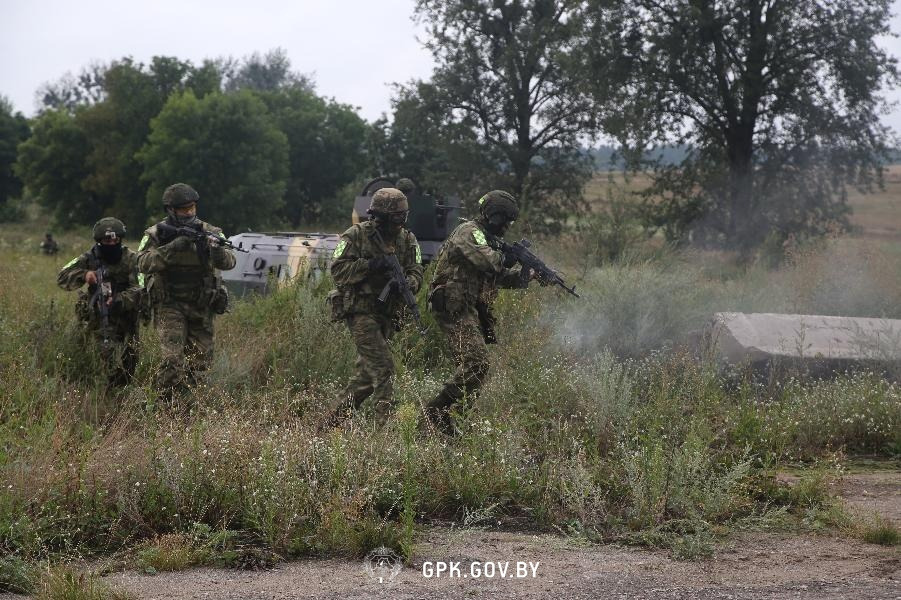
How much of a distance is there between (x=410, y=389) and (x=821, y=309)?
6202 mm

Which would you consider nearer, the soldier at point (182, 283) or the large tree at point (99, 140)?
the soldier at point (182, 283)

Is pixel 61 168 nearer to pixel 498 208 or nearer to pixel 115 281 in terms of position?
pixel 115 281

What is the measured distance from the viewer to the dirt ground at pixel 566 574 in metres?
4.61

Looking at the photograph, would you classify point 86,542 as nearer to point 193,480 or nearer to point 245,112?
point 193,480

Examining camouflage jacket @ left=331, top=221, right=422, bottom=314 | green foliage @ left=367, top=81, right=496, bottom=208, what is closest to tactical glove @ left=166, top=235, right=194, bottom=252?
camouflage jacket @ left=331, top=221, right=422, bottom=314

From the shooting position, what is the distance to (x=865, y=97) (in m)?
22.4

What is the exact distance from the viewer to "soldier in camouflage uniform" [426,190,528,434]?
296 inches

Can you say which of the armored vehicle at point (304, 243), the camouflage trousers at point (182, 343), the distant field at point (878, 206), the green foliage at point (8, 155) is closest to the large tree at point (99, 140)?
the green foliage at point (8, 155)

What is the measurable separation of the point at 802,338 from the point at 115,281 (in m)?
5.36

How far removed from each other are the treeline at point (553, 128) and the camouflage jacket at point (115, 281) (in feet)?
21.8

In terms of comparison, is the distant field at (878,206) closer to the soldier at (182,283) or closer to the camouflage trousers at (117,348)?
the camouflage trousers at (117,348)

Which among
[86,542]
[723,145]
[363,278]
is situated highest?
[723,145]

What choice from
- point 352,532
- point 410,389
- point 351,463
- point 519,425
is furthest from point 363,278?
point 352,532

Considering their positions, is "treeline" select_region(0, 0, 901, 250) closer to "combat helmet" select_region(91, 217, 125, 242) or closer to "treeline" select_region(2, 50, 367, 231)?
"treeline" select_region(2, 50, 367, 231)
